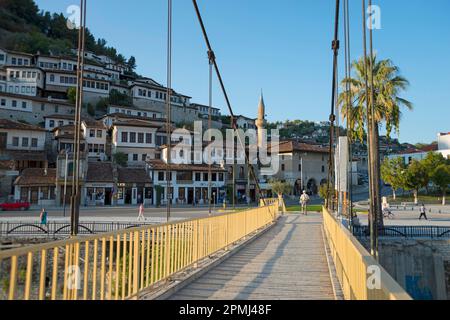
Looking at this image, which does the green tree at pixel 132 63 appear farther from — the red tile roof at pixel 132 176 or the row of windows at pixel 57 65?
the red tile roof at pixel 132 176

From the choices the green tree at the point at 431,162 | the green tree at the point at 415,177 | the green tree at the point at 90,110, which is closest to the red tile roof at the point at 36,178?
the green tree at the point at 90,110

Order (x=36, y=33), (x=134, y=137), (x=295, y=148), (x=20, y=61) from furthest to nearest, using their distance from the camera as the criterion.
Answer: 1. (x=36, y=33)
2. (x=20, y=61)
3. (x=295, y=148)
4. (x=134, y=137)

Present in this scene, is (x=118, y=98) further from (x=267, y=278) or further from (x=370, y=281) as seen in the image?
(x=370, y=281)

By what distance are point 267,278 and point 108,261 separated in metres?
3.23

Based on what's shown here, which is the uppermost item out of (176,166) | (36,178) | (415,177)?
(176,166)

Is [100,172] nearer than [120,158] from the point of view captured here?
Yes

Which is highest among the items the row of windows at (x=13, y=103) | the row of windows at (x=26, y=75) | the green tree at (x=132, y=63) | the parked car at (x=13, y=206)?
the green tree at (x=132, y=63)

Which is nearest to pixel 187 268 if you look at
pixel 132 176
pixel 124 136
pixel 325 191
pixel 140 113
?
pixel 325 191

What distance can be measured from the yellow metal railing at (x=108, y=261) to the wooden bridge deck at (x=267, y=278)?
22.4 inches

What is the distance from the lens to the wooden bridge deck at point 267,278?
576 cm

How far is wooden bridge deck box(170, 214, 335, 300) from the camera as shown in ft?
18.9

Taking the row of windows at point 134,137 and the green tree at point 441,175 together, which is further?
the row of windows at point 134,137

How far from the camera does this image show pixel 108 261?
16.0 feet

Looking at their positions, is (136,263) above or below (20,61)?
below
